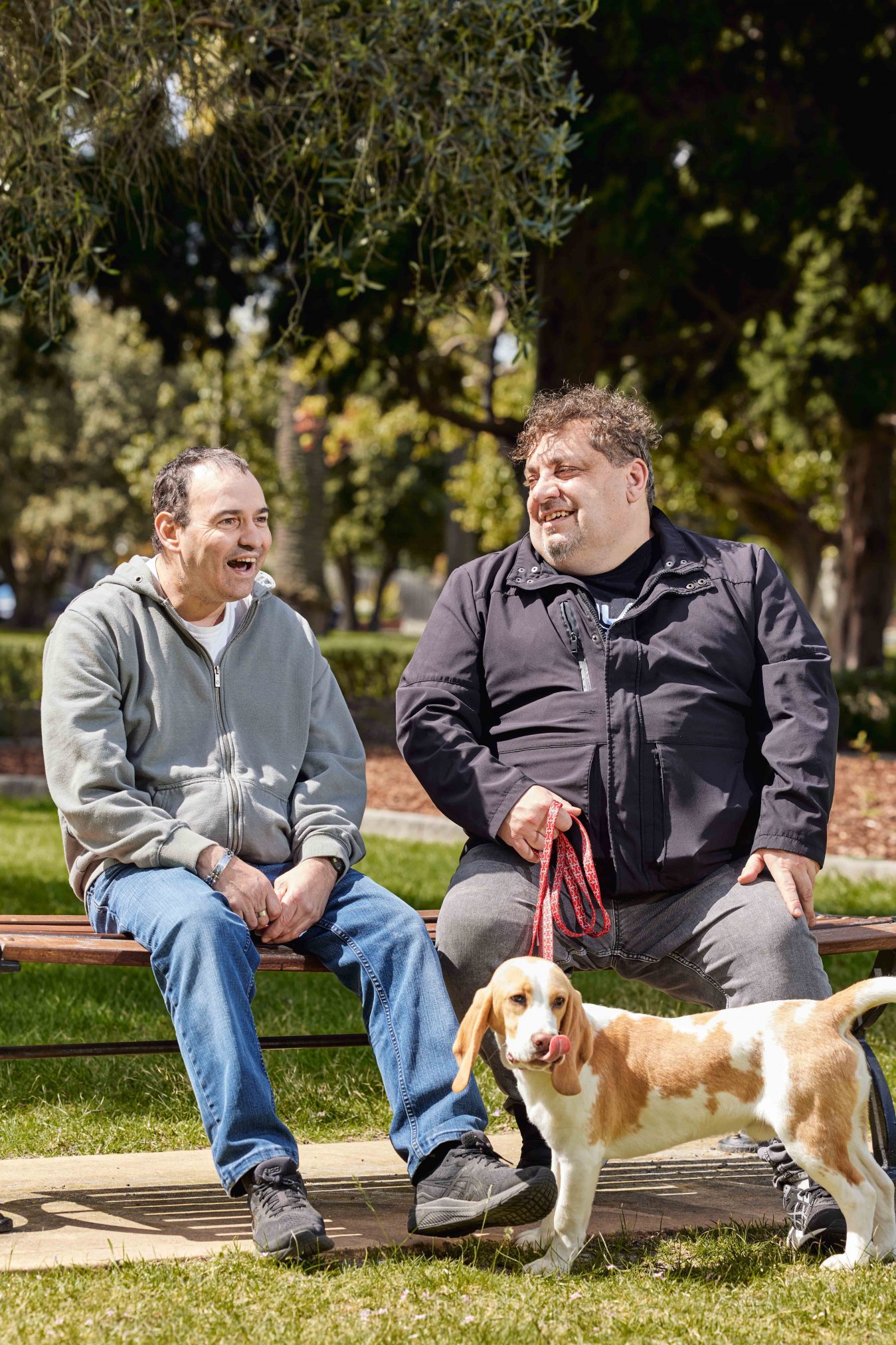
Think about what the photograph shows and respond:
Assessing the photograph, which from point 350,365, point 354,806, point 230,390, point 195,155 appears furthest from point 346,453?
point 354,806

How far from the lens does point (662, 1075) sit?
306 cm

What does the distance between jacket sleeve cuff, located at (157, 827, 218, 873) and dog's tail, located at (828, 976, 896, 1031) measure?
146 cm

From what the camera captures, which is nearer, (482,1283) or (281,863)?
(482,1283)

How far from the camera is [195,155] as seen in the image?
6.00 meters

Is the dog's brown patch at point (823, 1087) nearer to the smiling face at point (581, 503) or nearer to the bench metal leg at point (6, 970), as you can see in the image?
the smiling face at point (581, 503)

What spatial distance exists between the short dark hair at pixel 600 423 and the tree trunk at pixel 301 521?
17.7 metres

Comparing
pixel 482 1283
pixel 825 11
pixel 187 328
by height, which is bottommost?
pixel 482 1283

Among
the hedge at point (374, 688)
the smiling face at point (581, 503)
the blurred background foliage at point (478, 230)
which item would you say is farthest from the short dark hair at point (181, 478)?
the hedge at point (374, 688)

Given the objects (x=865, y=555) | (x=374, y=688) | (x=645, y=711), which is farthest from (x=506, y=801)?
(x=865, y=555)

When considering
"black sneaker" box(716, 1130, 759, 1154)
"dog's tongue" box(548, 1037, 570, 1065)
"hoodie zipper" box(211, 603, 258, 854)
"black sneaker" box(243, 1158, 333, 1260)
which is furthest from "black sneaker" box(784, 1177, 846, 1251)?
"hoodie zipper" box(211, 603, 258, 854)

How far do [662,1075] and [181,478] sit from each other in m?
1.87

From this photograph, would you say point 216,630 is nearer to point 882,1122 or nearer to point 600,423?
point 600,423

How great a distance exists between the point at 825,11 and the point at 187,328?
19.8 ft

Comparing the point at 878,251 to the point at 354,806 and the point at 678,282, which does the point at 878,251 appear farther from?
the point at 354,806
